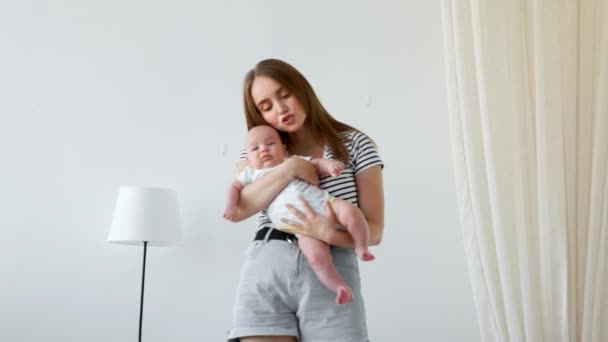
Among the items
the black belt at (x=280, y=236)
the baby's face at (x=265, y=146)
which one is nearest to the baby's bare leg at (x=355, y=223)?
the black belt at (x=280, y=236)

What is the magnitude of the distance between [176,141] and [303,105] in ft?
5.17

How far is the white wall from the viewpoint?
2.74m

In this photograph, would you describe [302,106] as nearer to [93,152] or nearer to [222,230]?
[222,230]

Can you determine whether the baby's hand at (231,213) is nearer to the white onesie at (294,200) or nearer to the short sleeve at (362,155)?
the white onesie at (294,200)

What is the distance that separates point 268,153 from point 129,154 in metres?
1.64

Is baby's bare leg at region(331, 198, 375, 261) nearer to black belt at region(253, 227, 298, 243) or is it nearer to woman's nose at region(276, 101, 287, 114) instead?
black belt at region(253, 227, 298, 243)

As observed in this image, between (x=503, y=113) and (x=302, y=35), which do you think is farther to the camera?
(x=302, y=35)

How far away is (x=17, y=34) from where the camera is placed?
3.12 m

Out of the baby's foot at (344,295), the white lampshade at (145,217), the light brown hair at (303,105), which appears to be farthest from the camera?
the white lampshade at (145,217)

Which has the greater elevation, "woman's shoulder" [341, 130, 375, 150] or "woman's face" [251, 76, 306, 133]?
"woman's face" [251, 76, 306, 133]

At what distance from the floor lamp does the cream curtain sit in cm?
122

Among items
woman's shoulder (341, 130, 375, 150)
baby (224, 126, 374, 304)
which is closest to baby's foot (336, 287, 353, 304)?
baby (224, 126, 374, 304)

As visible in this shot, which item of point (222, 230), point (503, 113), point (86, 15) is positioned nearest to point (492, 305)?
point (503, 113)

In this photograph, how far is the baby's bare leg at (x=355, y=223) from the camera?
138 cm
